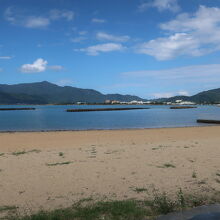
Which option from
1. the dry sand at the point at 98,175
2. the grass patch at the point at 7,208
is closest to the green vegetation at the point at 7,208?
the grass patch at the point at 7,208

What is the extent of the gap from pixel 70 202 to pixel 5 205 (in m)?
1.36

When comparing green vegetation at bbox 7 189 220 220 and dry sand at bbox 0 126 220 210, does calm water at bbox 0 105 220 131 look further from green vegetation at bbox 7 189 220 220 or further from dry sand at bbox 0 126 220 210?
green vegetation at bbox 7 189 220 220

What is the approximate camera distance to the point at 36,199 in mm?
6082

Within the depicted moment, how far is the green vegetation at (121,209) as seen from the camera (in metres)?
4.65

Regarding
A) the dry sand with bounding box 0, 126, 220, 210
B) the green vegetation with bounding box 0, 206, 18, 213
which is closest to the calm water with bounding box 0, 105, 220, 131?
the dry sand with bounding box 0, 126, 220, 210

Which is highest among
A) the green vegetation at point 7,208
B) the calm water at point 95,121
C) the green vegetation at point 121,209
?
the green vegetation at point 121,209

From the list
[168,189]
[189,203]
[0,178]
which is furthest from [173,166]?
[0,178]

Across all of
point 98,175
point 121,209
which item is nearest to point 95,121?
point 98,175

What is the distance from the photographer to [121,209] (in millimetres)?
4945

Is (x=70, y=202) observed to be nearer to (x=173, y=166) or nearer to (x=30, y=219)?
(x=30, y=219)

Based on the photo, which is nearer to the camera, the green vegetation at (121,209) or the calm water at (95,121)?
the green vegetation at (121,209)

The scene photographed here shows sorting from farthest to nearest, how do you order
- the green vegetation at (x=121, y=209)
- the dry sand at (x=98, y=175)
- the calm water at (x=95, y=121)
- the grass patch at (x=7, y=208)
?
1. the calm water at (x=95, y=121)
2. the dry sand at (x=98, y=175)
3. the grass patch at (x=7, y=208)
4. the green vegetation at (x=121, y=209)

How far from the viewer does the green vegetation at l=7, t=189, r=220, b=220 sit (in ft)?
15.3

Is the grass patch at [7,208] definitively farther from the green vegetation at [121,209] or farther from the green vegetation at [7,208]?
the green vegetation at [121,209]
